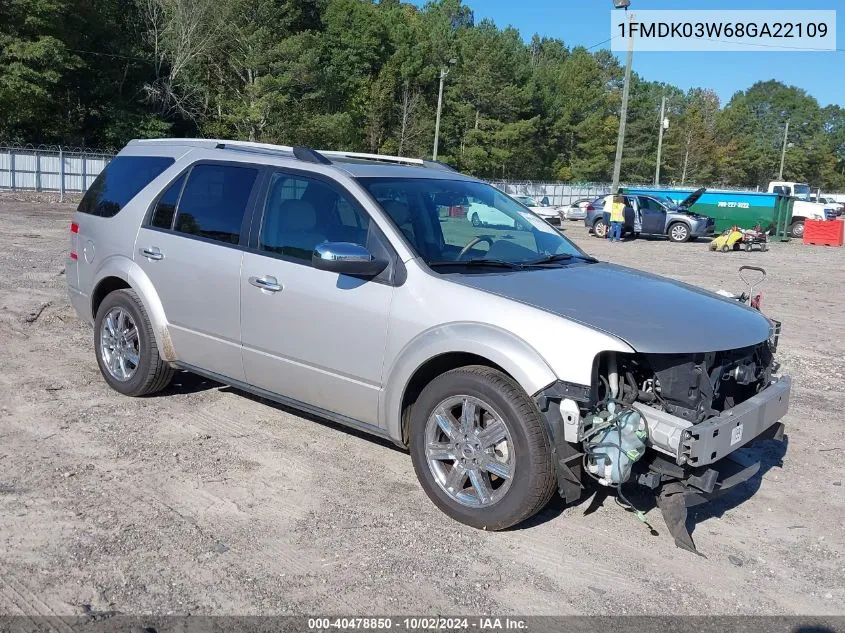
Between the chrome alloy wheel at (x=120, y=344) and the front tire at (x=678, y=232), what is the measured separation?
26.0 meters

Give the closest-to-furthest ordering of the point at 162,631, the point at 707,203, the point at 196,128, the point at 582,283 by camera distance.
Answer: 1. the point at 162,631
2. the point at 582,283
3. the point at 707,203
4. the point at 196,128

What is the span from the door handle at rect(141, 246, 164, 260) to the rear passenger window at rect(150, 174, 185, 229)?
168 millimetres

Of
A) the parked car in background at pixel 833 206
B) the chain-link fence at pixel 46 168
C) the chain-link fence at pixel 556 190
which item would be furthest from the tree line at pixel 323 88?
the parked car in background at pixel 833 206

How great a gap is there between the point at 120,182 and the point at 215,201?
4.18ft

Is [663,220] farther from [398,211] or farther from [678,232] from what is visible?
[398,211]

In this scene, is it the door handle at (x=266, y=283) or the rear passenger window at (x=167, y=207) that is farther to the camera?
the rear passenger window at (x=167, y=207)

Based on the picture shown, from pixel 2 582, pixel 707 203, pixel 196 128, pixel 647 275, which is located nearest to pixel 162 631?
pixel 2 582

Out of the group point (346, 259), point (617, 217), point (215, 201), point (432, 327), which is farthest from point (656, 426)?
point (617, 217)

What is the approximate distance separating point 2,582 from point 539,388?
98.7 inches

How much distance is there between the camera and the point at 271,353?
493cm

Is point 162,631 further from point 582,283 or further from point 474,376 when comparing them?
point 582,283

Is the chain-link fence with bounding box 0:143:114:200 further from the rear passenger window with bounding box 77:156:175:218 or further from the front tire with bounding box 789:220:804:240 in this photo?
the front tire with bounding box 789:220:804:240

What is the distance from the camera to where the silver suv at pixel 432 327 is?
3.82 m

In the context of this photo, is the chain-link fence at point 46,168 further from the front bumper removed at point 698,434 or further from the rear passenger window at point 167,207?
the front bumper removed at point 698,434
